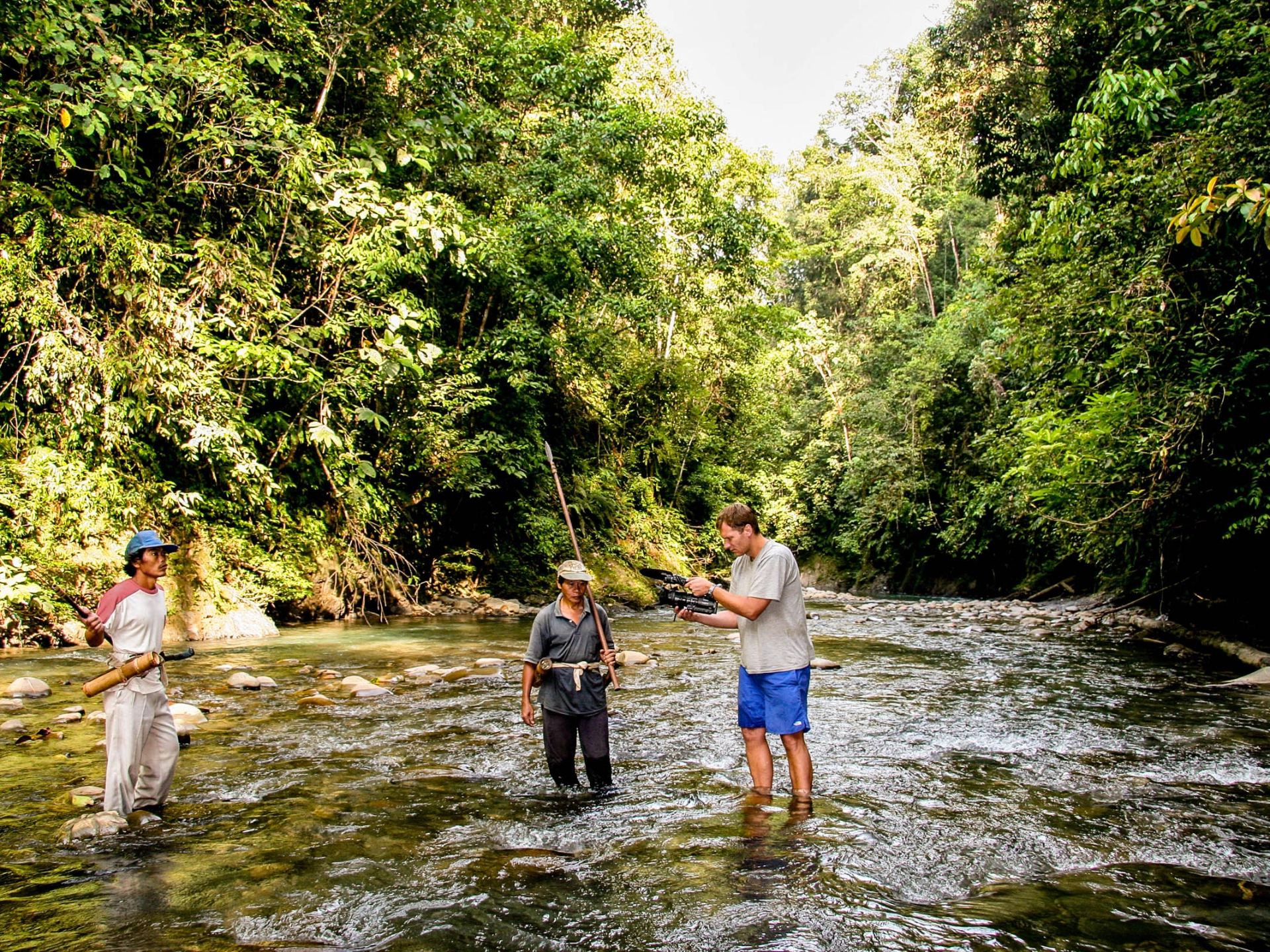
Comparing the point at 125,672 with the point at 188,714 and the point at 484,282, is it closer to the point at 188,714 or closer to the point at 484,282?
the point at 188,714

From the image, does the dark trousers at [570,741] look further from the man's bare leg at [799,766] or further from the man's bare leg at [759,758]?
the man's bare leg at [799,766]

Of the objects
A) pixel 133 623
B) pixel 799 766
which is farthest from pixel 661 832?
pixel 133 623

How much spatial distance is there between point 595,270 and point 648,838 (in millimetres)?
17564

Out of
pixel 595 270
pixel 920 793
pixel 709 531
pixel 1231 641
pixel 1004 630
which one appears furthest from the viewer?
pixel 709 531

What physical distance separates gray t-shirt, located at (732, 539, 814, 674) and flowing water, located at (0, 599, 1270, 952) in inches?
36.6

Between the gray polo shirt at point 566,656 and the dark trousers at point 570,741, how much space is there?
0.22 feet

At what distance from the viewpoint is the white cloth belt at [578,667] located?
562 cm

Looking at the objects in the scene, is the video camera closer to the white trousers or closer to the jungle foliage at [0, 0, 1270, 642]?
the white trousers

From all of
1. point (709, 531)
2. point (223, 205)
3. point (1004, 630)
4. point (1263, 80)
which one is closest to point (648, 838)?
point (1263, 80)

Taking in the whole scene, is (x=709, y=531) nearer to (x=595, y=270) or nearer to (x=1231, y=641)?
(x=595, y=270)

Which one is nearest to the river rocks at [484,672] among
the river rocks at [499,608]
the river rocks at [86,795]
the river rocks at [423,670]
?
the river rocks at [423,670]

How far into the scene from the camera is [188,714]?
7.34m

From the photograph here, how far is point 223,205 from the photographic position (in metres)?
13.7

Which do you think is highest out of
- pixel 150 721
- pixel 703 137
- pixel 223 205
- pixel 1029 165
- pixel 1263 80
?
pixel 703 137
